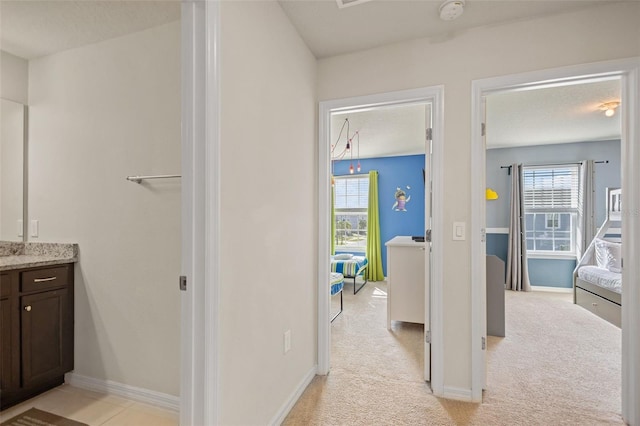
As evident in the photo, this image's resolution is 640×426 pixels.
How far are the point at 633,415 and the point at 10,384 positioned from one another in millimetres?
Answer: 3771

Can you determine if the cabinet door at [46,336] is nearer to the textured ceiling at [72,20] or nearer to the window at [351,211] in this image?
the textured ceiling at [72,20]

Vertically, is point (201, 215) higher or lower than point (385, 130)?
lower

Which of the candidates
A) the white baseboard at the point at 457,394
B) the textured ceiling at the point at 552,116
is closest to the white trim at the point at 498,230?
the textured ceiling at the point at 552,116

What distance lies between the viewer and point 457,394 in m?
2.08

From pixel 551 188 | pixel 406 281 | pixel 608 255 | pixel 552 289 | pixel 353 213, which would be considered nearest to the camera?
pixel 406 281

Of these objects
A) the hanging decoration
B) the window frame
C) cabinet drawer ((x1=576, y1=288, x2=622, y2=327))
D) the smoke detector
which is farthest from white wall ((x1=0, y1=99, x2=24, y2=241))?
cabinet drawer ((x1=576, y1=288, x2=622, y2=327))

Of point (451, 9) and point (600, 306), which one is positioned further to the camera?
point (600, 306)

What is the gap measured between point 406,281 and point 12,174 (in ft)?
12.0

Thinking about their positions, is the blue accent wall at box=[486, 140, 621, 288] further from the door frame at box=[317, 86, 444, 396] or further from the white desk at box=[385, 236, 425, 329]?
the door frame at box=[317, 86, 444, 396]

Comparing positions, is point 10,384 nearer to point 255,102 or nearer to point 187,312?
point 187,312

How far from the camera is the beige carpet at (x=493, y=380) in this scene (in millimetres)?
1902

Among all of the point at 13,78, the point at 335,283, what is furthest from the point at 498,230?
the point at 13,78

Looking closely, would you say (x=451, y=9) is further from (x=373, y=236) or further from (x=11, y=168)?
(x=373, y=236)

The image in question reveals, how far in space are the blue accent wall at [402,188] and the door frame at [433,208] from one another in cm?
410
